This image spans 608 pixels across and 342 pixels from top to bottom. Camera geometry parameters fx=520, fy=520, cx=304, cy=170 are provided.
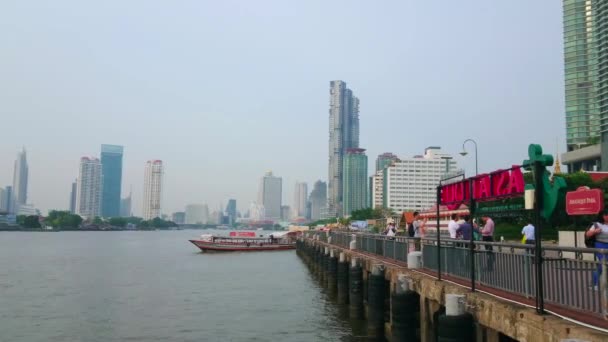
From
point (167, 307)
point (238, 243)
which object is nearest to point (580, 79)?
point (238, 243)

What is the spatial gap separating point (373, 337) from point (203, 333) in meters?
7.85

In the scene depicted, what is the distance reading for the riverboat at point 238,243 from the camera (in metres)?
82.5

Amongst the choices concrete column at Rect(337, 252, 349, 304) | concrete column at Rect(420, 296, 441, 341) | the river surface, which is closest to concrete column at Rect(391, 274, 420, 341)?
concrete column at Rect(420, 296, 441, 341)

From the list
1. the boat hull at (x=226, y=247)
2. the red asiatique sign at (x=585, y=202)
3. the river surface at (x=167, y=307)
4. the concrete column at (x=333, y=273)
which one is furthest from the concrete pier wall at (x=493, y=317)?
the boat hull at (x=226, y=247)

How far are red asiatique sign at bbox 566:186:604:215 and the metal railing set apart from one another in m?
0.88

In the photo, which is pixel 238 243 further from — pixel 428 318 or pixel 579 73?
pixel 579 73

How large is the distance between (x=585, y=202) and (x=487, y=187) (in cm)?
212

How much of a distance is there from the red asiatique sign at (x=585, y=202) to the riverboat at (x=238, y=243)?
7502cm

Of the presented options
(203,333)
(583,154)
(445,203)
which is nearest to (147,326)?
(203,333)

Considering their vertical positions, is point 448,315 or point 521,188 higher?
point 521,188

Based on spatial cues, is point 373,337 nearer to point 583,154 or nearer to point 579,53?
point 583,154

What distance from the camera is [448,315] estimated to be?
30.7 feet

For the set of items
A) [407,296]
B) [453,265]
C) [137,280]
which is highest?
[453,265]

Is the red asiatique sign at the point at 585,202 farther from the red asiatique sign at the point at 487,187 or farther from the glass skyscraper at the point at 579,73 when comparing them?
the glass skyscraper at the point at 579,73
